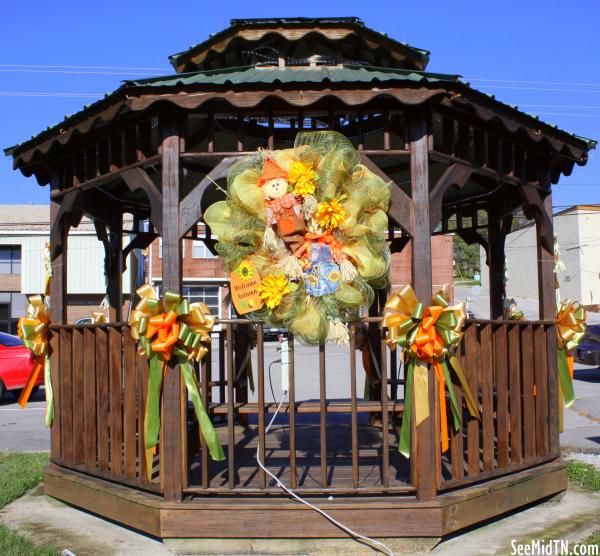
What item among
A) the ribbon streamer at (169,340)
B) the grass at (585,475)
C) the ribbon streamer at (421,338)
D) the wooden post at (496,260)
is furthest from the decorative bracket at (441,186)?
the grass at (585,475)

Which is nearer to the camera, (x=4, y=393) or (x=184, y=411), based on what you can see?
(x=184, y=411)

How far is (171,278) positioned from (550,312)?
368cm

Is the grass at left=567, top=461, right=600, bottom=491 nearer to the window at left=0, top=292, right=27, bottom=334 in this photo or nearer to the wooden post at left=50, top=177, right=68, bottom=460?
the wooden post at left=50, top=177, right=68, bottom=460

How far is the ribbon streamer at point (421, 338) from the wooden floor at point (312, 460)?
66cm

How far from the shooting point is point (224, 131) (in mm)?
7309

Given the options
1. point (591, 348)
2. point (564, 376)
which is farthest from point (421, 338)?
point (591, 348)

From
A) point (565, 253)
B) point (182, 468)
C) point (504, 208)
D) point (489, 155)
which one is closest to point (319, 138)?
point (489, 155)

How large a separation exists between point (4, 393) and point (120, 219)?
941cm

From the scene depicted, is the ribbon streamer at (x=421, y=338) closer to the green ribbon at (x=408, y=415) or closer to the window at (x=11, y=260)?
the green ribbon at (x=408, y=415)

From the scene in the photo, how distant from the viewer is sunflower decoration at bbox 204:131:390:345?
5.34 meters

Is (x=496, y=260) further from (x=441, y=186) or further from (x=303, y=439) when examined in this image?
(x=441, y=186)

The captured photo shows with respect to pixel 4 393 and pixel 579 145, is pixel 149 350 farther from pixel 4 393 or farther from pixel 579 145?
pixel 4 393

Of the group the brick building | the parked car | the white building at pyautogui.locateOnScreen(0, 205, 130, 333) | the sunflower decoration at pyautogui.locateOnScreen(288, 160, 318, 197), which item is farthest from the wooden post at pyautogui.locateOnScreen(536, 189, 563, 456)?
the white building at pyautogui.locateOnScreen(0, 205, 130, 333)

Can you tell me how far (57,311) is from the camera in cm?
700
